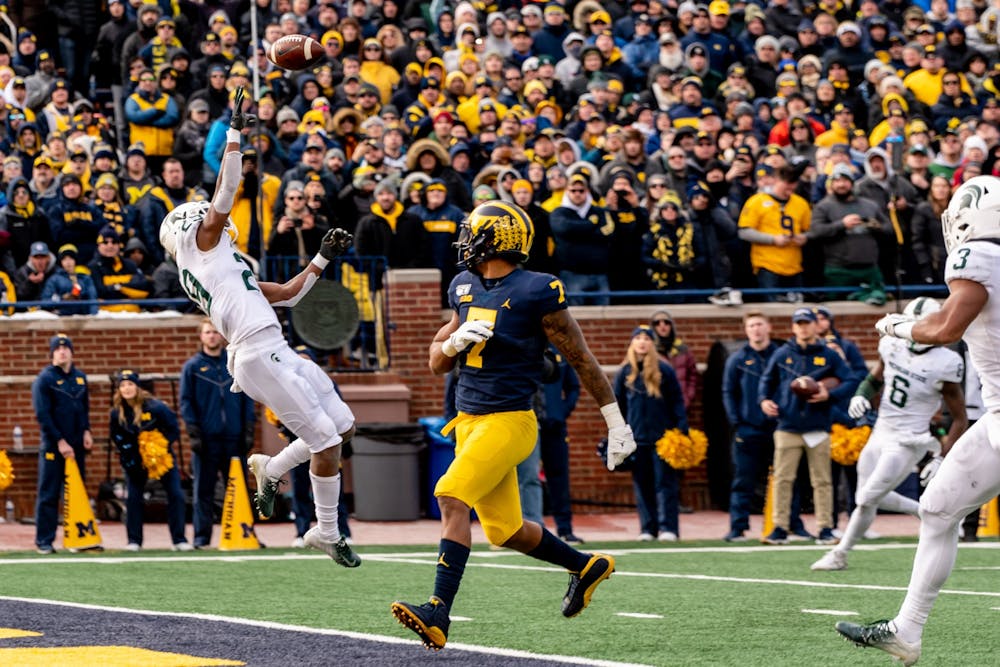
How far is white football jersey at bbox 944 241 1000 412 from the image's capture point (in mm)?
8133

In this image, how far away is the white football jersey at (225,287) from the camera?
10.8 m

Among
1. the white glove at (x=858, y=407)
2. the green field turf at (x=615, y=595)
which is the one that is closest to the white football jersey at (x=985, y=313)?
the green field turf at (x=615, y=595)

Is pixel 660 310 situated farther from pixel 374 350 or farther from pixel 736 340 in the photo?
pixel 374 350

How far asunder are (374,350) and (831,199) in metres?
4.80

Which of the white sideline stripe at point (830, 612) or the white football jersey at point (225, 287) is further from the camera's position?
the white football jersey at point (225, 287)

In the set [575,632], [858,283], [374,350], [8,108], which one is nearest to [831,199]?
[858,283]

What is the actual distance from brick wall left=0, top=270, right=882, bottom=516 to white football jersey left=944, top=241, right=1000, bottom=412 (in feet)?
36.0

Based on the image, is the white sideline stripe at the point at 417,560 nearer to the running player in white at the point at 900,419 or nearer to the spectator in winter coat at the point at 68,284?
the running player in white at the point at 900,419

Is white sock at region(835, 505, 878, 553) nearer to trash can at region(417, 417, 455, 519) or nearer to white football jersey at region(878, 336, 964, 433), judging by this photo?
white football jersey at region(878, 336, 964, 433)

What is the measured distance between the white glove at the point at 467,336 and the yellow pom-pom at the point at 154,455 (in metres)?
7.36

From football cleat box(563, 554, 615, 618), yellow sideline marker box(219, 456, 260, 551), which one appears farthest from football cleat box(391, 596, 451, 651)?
yellow sideline marker box(219, 456, 260, 551)

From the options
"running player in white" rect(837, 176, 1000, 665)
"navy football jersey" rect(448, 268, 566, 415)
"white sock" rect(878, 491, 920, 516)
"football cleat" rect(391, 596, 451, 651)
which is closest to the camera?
"running player in white" rect(837, 176, 1000, 665)

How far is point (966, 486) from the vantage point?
8250 millimetres

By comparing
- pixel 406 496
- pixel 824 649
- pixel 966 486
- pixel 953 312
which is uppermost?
pixel 953 312
